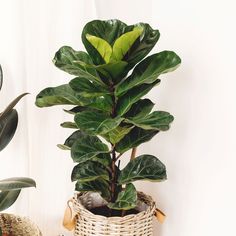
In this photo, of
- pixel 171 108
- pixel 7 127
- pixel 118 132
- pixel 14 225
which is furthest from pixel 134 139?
pixel 14 225

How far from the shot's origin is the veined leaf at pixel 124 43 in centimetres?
116

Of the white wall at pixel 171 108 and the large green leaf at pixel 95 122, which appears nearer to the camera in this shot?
the large green leaf at pixel 95 122

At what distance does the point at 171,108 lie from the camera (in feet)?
5.29

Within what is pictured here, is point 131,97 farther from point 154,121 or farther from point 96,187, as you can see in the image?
point 96,187

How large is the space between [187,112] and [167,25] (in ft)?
1.21

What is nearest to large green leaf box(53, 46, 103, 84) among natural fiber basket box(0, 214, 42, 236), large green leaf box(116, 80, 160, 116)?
large green leaf box(116, 80, 160, 116)

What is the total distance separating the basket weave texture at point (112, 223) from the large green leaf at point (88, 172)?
127 mm

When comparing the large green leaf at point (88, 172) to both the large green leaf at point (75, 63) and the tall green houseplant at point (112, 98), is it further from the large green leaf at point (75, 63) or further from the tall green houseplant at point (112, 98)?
the large green leaf at point (75, 63)

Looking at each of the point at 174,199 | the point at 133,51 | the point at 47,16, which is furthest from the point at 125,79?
the point at 174,199

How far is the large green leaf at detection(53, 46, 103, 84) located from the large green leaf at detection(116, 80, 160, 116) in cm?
10

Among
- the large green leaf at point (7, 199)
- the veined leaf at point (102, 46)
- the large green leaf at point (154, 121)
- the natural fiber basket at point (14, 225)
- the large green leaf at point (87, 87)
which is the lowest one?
the natural fiber basket at point (14, 225)

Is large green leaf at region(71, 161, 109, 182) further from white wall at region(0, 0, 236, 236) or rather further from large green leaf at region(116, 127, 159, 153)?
white wall at region(0, 0, 236, 236)

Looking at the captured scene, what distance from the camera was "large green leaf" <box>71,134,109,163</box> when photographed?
1.25 metres

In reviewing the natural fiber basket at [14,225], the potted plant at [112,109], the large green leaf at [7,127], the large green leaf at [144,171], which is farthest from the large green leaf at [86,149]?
the natural fiber basket at [14,225]
